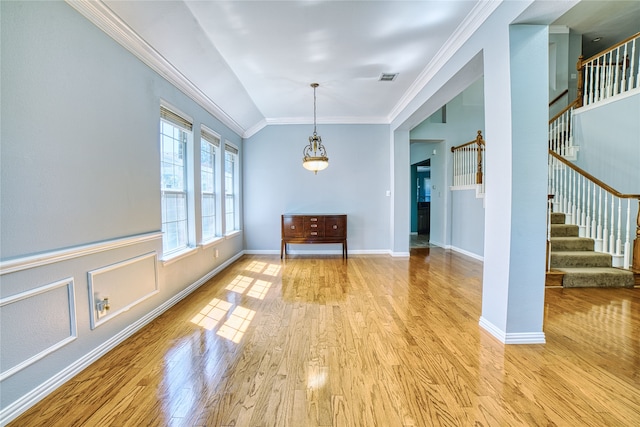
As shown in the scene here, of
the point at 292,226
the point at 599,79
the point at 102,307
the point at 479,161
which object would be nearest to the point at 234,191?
the point at 292,226

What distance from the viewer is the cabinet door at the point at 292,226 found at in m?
5.48

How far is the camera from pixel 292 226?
5492mm

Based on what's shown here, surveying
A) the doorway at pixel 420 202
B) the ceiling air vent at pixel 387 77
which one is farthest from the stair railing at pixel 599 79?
the doorway at pixel 420 202

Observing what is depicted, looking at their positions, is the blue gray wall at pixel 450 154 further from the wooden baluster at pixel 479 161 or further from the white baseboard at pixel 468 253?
the wooden baluster at pixel 479 161

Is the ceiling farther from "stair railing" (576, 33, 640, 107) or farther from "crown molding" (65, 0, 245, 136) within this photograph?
"stair railing" (576, 33, 640, 107)

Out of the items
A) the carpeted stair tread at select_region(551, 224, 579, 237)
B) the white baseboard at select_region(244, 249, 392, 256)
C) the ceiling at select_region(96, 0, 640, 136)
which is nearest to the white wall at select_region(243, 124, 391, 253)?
the white baseboard at select_region(244, 249, 392, 256)

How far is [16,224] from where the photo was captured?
152 centimetres

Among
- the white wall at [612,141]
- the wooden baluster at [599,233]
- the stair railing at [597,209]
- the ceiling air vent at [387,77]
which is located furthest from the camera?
the white wall at [612,141]

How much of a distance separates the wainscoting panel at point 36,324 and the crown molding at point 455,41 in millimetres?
3611

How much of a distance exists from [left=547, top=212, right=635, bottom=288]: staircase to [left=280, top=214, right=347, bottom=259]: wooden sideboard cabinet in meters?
3.20

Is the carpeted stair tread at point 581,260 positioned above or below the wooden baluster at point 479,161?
below

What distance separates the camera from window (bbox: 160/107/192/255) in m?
3.13

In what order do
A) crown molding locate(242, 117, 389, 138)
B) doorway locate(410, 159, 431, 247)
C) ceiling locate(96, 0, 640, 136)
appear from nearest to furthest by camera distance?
ceiling locate(96, 0, 640, 136)
crown molding locate(242, 117, 389, 138)
doorway locate(410, 159, 431, 247)

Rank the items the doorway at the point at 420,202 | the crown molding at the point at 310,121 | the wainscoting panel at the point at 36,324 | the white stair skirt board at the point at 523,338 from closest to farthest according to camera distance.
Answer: the wainscoting panel at the point at 36,324
the white stair skirt board at the point at 523,338
the crown molding at the point at 310,121
the doorway at the point at 420,202
